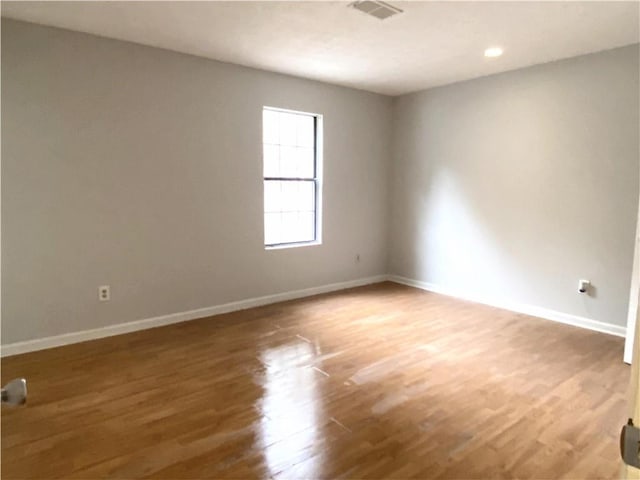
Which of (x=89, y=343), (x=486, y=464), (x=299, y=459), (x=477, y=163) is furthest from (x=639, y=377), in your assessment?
(x=477, y=163)

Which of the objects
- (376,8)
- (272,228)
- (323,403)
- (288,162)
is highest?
(376,8)

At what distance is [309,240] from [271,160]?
42.4 inches

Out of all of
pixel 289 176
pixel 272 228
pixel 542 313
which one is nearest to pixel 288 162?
pixel 289 176

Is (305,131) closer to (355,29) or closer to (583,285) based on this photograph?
(355,29)

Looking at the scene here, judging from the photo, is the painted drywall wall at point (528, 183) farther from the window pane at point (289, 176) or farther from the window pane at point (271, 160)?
the window pane at point (271, 160)

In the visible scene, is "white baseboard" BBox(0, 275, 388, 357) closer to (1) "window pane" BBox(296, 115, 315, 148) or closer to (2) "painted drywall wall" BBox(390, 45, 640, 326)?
(2) "painted drywall wall" BBox(390, 45, 640, 326)

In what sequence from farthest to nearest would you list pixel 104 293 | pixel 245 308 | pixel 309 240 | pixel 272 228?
pixel 309 240 → pixel 272 228 → pixel 245 308 → pixel 104 293

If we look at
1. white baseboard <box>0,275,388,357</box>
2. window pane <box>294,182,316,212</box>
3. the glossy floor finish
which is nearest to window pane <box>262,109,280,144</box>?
window pane <box>294,182,316,212</box>

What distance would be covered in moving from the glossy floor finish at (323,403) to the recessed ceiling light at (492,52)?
8.10 feet

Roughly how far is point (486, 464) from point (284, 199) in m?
3.45

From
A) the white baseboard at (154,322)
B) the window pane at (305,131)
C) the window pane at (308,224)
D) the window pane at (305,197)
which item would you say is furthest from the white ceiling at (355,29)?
the white baseboard at (154,322)

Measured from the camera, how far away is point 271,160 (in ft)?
15.2

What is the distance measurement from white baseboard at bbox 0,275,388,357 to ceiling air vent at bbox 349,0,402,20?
295 cm

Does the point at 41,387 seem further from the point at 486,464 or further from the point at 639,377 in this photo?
the point at 639,377
